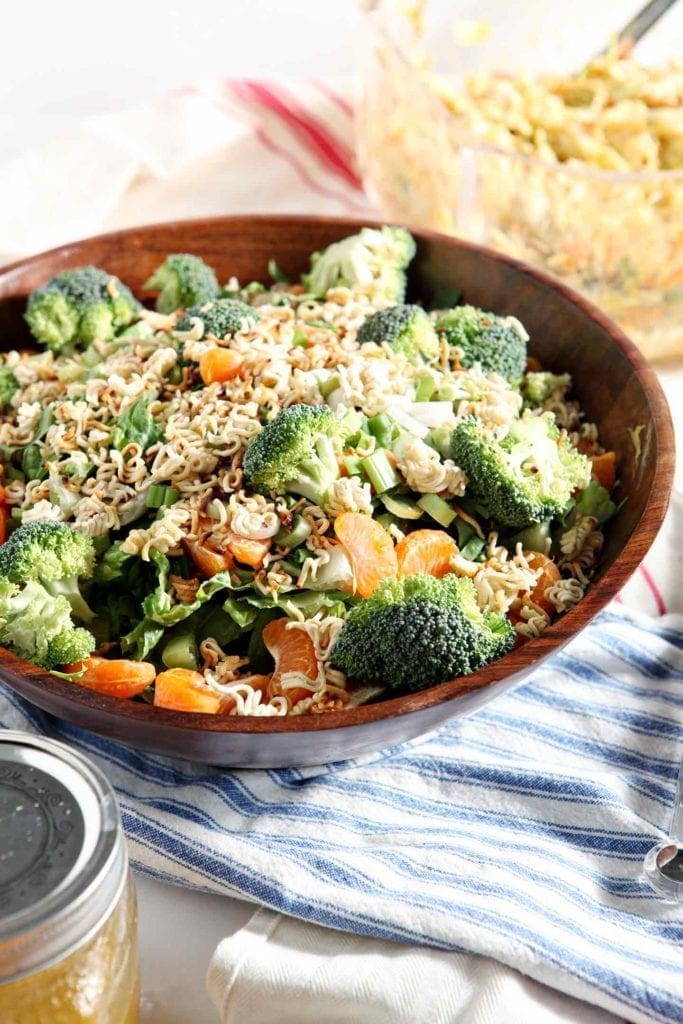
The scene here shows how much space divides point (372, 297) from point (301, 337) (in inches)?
12.4

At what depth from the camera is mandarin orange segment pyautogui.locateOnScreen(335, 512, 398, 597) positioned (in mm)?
2061

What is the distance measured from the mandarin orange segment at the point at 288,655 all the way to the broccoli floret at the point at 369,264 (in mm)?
970

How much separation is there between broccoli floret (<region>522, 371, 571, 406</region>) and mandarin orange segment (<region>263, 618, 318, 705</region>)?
82cm

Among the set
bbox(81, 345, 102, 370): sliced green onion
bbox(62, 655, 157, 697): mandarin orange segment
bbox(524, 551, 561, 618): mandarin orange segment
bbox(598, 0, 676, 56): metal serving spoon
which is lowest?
bbox(62, 655, 157, 697): mandarin orange segment

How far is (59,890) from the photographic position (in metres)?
1.46

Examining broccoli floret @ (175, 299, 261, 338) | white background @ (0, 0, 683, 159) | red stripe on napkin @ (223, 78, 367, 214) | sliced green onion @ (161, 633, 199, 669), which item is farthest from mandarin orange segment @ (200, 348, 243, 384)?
white background @ (0, 0, 683, 159)

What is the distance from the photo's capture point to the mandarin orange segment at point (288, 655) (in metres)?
1.98

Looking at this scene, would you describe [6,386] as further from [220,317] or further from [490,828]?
[490,828]

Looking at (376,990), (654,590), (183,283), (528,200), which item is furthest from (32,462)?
(528,200)

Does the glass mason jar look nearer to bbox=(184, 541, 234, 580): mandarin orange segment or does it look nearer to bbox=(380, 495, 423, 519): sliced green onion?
bbox=(184, 541, 234, 580): mandarin orange segment

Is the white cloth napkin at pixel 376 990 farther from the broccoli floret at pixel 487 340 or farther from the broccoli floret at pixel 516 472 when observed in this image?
the broccoli floret at pixel 487 340

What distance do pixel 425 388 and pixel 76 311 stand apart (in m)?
0.84

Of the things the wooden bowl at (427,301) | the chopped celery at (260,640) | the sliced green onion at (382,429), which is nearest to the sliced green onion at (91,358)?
the wooden bowl at (427,301)

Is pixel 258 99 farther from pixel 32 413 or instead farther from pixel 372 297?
pixel 32 413
